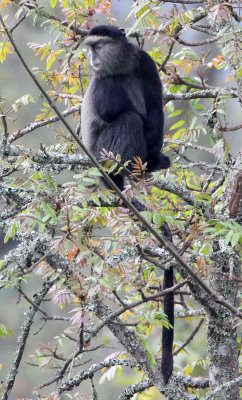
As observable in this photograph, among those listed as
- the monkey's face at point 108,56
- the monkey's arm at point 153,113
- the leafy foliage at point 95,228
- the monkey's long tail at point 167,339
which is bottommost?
the monkey's long tail at point 167,339

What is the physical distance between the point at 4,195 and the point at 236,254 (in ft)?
3.08

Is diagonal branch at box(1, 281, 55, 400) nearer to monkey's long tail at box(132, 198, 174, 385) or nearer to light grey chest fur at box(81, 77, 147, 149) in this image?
monkey's long tail at box(132, 198, 174, 385)

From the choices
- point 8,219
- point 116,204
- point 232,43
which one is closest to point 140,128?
point 116,204

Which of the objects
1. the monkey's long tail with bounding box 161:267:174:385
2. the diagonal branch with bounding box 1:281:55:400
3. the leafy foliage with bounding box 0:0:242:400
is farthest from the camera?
the monkey's long tail with bounding box 161:267:174:385

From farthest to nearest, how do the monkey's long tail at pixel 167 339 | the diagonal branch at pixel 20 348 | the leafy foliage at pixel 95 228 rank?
the monkey's long tail at pixel 167 339, the diagonal branch at pixel 20 348, the leafy foliage at pixel 95 228

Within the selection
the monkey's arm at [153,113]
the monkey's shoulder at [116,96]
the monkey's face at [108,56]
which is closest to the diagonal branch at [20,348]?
the monkey's arm at [153,113]

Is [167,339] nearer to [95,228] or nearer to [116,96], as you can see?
[95,228]

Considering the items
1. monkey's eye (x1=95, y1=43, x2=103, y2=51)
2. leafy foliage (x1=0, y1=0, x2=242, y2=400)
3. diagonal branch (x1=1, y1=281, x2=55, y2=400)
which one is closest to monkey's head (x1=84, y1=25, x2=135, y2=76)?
monkey's eye (x1=95, y1=43, x2=103, y2=51)

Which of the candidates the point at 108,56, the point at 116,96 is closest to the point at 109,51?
the point at 108,56

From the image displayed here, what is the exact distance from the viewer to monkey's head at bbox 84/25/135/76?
142 inches

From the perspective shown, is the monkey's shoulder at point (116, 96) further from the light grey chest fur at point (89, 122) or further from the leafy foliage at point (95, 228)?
the leafy foliage at point (95, 228)

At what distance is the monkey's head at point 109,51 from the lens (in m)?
3.60

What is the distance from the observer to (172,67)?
2965mm

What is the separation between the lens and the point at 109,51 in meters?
3.63
